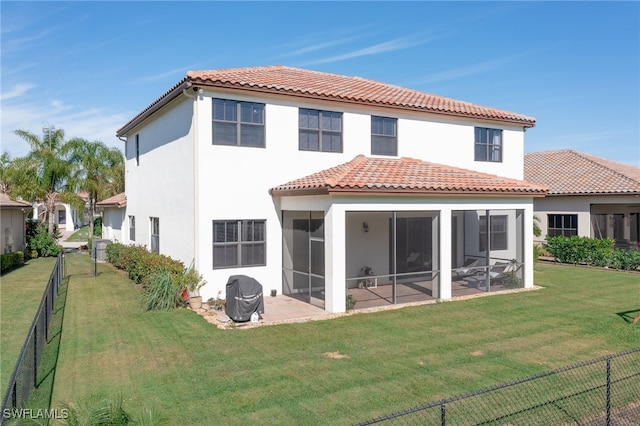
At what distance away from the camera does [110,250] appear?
25828 millimetres

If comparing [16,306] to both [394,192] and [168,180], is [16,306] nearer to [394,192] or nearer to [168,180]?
[168,180]

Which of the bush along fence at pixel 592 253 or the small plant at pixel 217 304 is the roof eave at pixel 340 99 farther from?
the bush along fence at pixel 592 253

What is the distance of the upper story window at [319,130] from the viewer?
53.8 feet

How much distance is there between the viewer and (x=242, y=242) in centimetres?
1539

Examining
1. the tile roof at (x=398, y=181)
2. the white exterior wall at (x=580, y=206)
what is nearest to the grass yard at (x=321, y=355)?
the tile roof at (x=398, y=181)

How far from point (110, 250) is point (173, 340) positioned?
56.6 ft

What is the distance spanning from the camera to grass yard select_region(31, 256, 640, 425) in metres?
7.35

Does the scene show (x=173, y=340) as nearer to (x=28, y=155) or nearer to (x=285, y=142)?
(x=285, y=142)

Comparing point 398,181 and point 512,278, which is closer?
point 398,181

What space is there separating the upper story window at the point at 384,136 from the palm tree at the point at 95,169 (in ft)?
92.5

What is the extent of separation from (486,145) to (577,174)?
11162 mm

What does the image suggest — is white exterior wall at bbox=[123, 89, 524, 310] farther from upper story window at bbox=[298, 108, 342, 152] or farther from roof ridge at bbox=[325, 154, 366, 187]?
roof ridge at bbox=[325, 154, 366, 187]

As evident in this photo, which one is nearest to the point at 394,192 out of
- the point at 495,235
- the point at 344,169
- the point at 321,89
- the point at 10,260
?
the point at 344,169

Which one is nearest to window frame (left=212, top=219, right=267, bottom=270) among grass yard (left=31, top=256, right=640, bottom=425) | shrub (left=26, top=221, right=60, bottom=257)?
grass yard (left=31, top=256, right=640, bottom=425)
